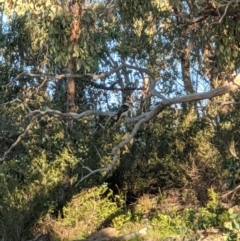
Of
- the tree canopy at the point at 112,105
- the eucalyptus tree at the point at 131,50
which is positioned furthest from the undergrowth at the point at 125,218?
the eucalyptus tree at the point at 131,50

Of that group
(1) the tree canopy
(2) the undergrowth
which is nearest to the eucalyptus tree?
(1) the tree canopy

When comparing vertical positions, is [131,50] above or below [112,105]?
above

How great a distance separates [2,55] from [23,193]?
5863mm

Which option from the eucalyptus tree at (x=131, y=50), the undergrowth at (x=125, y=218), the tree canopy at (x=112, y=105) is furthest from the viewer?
the undergrowth at (x=125, y=218)

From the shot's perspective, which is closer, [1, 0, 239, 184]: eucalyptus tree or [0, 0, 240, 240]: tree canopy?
[1, 0, 239, 184]: eucalyptus tree

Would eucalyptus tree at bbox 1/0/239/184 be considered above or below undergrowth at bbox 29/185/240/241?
above

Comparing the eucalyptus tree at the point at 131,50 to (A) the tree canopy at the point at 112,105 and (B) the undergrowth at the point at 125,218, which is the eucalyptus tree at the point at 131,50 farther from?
(B) the undergrowth at the point at 125,218

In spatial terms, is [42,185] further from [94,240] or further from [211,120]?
[211,120]

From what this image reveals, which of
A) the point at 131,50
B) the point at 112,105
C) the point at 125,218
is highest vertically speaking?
the point at 131,50

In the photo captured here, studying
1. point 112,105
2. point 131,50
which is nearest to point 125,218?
point 112,105

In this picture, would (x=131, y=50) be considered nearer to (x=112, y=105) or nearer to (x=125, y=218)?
(x=112, y=105)

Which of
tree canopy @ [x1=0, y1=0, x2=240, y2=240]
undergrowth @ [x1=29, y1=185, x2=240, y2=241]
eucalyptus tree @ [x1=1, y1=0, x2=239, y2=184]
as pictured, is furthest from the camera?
undergrowth @ [x1=29, y1=185, x2=240, y2=241]

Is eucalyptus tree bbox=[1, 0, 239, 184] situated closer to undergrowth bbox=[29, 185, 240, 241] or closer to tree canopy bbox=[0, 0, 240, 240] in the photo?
tree canopy bbox=[0, 0, 240, 240]

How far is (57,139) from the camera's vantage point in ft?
38.7
